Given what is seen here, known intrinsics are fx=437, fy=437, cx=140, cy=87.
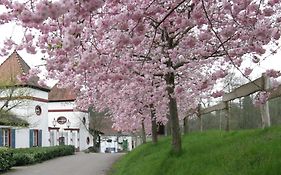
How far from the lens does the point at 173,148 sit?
468 inches

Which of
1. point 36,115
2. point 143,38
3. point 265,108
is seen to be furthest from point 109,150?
point 143,38

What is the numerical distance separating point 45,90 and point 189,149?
34.9 metres

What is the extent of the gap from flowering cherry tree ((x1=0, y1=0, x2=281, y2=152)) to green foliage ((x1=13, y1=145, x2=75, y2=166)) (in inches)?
633

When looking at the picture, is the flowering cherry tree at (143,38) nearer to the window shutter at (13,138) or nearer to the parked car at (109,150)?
the window shutter at (13,138)

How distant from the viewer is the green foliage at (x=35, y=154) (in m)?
29.3

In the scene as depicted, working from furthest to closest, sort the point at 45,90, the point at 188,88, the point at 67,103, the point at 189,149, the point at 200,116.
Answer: the point at 67,103
the point at 45,90
the point at 200,116
the point at 188,88
the point at 189,149

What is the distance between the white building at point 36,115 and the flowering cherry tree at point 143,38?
33.6ft

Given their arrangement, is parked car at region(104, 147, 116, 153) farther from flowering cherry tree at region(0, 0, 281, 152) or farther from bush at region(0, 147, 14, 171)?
flowering cherry tree at region(0, 0, 281, 152)

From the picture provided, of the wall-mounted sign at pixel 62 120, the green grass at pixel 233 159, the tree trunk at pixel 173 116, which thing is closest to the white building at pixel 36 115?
the wall-mounted sign at pixel 62 120

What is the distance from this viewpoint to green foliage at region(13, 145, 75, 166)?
29297mm

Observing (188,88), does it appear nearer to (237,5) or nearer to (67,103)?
(237,5)

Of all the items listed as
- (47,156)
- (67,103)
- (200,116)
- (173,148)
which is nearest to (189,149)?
(173,148)

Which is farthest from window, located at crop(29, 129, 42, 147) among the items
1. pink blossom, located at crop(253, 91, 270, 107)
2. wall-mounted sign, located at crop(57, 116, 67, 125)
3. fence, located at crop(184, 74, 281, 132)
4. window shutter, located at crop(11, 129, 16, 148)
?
pink blossom, located at crop(253, 91, 270, 107)

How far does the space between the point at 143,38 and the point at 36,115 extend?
123 feet
